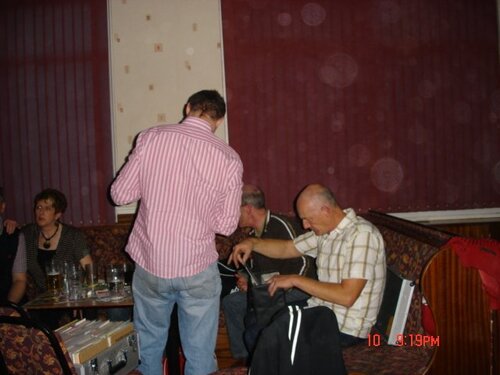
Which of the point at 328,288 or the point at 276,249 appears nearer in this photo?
the point at 328,288

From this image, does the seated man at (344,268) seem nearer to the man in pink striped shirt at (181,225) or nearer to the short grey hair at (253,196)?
the man in pink striped shirt at (181,225)

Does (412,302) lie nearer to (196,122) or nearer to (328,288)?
(328,288)

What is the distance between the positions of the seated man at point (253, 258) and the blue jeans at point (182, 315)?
2.68ft

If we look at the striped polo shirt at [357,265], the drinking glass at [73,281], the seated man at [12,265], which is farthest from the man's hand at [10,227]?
the striped polo shirt at [357,265]

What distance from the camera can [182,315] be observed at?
2.13m

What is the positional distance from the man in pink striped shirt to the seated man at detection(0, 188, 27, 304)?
1298 mm

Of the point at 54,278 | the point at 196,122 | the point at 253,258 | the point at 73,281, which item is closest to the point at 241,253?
the point at 253,258

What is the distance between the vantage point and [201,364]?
2127mm

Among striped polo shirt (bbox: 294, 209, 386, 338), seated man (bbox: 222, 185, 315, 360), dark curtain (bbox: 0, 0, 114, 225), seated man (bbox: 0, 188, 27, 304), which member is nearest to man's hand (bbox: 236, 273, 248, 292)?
seated man (bbox: 222, 185, 315, 360)

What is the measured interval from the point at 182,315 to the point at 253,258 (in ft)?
3.12

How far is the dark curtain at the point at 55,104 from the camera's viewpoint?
4.28 m

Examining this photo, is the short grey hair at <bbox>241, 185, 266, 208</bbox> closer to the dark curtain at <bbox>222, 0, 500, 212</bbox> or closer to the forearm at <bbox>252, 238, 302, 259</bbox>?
the forearm at <bbox>252, 238, 302, 259</bbox>

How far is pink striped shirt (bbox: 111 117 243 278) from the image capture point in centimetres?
200

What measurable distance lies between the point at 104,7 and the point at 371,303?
12.1ft
